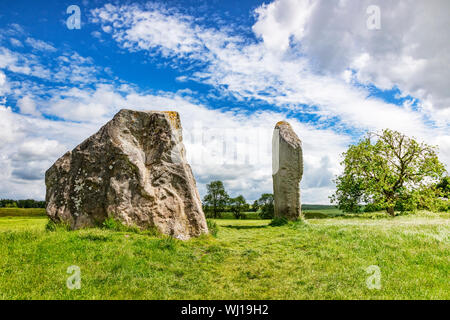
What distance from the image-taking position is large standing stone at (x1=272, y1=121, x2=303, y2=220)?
779 inches

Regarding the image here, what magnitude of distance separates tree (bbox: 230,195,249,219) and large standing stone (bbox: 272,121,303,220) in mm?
23524

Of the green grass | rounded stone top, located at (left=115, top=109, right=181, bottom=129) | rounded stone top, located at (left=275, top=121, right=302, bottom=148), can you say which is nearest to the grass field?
rounded stone top, located at (left=115, top=109, right=181, bottom=129)

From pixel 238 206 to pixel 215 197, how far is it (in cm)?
428

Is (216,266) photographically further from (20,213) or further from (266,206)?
(20,213)

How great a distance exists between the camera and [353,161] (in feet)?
94.3

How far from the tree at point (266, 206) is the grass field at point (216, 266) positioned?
1208 inches

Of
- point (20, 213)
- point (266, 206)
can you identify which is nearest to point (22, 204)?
point (20, 213)

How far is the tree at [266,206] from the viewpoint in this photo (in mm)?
43125

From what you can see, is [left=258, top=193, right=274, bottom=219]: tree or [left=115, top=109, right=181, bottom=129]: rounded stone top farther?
[left=258, top=193, right=274, bottom=219]: tree

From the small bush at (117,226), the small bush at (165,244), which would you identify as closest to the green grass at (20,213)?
the small bush at (117,226)

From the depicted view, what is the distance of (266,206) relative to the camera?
43.9 metres

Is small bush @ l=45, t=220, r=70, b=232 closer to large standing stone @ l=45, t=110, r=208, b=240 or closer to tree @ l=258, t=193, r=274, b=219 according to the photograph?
large standing stone @ l=45, t=110, r=208, b=240

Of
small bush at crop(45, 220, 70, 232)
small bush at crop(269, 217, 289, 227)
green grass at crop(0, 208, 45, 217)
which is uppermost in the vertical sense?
small bush at crop(45, 220, 70, 232)
